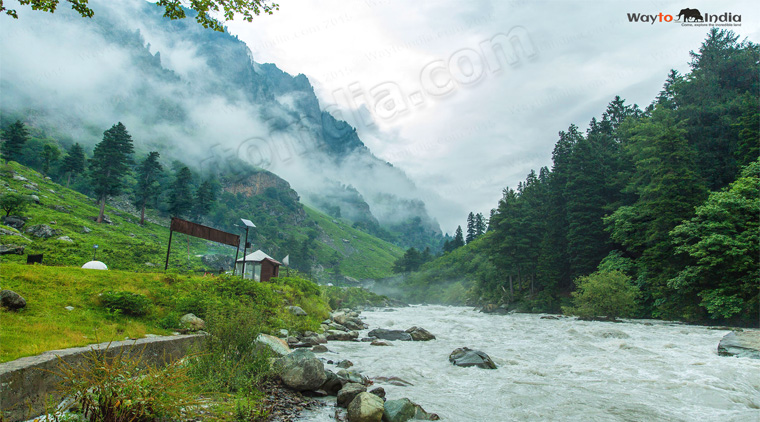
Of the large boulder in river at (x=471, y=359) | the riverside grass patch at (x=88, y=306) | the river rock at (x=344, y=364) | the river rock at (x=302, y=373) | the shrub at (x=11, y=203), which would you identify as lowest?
the river rock at (x=344, y=364)

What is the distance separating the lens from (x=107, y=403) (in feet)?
13.8

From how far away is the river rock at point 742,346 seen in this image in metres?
13.0

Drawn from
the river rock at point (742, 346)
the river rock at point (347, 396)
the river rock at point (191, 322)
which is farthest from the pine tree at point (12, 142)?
the river rock at point (742, 346)

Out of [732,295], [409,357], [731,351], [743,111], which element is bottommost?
[409,357]

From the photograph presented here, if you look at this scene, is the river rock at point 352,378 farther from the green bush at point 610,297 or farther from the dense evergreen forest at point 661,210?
the green bush at point 610,297

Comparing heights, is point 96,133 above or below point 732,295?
above

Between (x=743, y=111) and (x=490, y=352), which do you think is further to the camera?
(x=743, y=111)

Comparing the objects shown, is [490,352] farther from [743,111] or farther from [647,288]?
[743,111]

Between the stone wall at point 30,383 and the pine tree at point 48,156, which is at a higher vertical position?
the pine tree at point 48,156

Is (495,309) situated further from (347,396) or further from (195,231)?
(347,396)

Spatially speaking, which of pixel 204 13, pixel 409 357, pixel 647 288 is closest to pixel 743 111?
pixel 647 288

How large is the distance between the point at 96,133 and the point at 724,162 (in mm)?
205829

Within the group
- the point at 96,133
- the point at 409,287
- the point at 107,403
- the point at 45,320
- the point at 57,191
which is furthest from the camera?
the point at 96,133

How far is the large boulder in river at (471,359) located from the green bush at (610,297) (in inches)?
890
